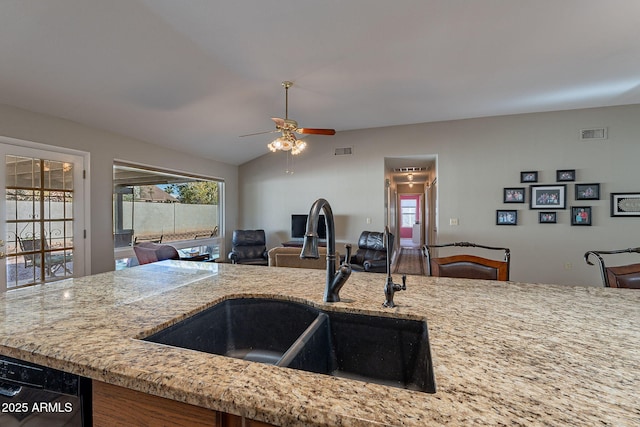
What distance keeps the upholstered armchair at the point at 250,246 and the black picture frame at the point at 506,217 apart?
4.25 m

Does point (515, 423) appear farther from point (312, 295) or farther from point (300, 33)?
point (300, 33)

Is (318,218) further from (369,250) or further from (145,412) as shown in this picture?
(369,250)

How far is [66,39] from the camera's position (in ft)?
7.84

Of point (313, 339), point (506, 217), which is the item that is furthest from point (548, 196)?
point (313, 339)

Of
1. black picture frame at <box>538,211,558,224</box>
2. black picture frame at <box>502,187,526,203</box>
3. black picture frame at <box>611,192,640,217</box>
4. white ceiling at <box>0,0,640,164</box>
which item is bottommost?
black picture frame at <box>538,211,558,224</box>

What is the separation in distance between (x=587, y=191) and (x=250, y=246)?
589cm

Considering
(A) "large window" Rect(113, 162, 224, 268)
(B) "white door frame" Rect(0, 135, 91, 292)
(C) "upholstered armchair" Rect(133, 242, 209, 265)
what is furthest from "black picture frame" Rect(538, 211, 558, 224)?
(B) "white door frame" Rect(0, 135, 91, 292)

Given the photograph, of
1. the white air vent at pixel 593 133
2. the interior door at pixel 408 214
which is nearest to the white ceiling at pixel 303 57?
the white air vent at pixel 593 133

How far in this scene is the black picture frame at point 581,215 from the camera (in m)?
4.42

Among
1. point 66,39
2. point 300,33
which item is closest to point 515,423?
point 300,33

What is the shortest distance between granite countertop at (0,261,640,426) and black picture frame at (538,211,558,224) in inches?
158

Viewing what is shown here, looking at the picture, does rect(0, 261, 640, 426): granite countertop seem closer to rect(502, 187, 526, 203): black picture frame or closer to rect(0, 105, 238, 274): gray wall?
rect(0, 105, 238, 274): gray wall

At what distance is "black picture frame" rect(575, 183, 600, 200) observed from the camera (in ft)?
14.4

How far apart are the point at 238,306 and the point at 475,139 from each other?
5.07m
